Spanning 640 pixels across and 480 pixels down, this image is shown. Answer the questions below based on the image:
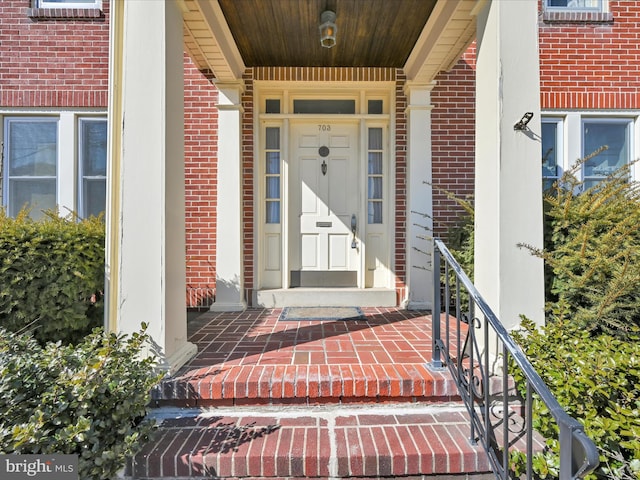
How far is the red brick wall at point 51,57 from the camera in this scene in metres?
4.12

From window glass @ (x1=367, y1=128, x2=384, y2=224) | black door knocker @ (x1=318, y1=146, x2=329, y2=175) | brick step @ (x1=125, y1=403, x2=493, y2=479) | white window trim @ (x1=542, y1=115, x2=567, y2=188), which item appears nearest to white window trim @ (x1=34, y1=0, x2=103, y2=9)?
black door knocker @ (x1=318, y1=146, x2=329, y2=175)

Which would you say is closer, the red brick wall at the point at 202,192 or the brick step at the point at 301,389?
the brick step at the point at 301,389

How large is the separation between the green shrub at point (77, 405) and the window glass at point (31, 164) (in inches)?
119

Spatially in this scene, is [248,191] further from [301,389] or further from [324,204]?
[301,389]

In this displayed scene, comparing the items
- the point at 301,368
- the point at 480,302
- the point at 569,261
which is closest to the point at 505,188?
the point at 569,261

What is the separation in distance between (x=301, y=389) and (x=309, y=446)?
14.0 inches

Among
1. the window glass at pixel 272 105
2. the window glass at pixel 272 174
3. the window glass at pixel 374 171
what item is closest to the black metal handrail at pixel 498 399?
the window glass at pixel 374 171

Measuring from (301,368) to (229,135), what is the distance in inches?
112

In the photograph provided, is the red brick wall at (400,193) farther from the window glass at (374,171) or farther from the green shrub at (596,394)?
the green shrub at (596,394)

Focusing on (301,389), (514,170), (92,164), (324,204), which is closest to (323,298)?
(324,204)

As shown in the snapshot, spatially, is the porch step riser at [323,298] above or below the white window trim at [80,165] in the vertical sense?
below

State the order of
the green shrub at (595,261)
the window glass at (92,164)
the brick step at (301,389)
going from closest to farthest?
the brick step at (301,389), the green shrub at (595,261), the window glass at (92,164)

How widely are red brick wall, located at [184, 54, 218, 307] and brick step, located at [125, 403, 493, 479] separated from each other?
222cm

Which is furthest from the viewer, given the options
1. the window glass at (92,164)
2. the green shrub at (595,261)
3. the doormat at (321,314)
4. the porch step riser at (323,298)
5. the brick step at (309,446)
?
the window glass at (92,164)
